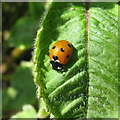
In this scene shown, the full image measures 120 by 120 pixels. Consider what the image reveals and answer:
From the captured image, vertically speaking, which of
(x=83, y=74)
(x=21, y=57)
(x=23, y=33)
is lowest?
(x=83, y=74)

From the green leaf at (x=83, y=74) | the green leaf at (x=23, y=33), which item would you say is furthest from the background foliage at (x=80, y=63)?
the green leaf at (x=23, y=33)

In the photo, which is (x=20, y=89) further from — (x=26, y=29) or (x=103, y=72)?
(x=103, y=72)

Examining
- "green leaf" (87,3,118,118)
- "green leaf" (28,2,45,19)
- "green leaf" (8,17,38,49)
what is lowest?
"green leaf" (87,3,118,118)

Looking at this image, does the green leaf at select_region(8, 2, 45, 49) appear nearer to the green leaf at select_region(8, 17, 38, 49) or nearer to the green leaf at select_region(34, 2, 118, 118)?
the green leaf at select_region(8, 17, 38, 49)

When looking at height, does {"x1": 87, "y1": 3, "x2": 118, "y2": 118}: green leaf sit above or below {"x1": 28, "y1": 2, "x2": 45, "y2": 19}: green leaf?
below

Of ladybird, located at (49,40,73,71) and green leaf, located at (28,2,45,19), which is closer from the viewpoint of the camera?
ladybird, located at (49,40,73,71)

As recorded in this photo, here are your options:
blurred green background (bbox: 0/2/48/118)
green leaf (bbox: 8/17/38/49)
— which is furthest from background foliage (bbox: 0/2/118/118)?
green leaf (bbox: 8/17/38/49)

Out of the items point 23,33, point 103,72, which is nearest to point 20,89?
point 23,33

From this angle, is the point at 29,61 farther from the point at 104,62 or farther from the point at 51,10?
the point at 104,62
